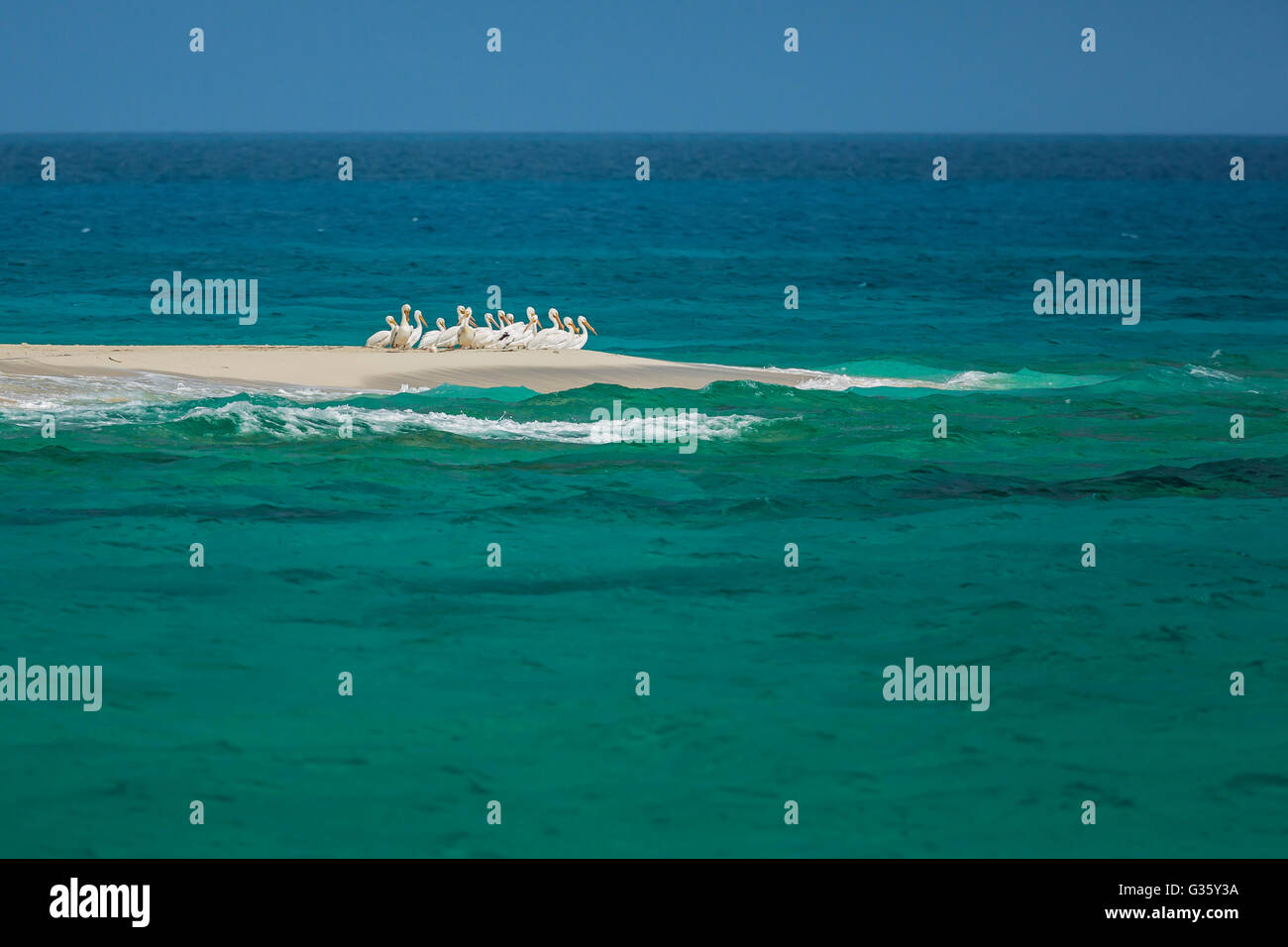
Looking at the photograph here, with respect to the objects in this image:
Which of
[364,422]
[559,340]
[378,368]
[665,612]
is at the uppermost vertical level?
[559,340]

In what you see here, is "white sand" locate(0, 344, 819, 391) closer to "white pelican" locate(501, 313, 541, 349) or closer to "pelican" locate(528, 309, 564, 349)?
"pelican" locate(528, 309, 564, 349)

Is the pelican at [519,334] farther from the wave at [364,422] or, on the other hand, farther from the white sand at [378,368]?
the wave at [364,422]

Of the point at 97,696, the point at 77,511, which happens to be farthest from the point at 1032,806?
the point at 77,511

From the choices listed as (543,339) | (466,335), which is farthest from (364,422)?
(543,339)

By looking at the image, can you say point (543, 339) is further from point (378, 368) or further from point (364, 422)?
point (364, 422)

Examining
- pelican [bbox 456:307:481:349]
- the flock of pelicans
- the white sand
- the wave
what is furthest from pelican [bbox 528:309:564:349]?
the wave
